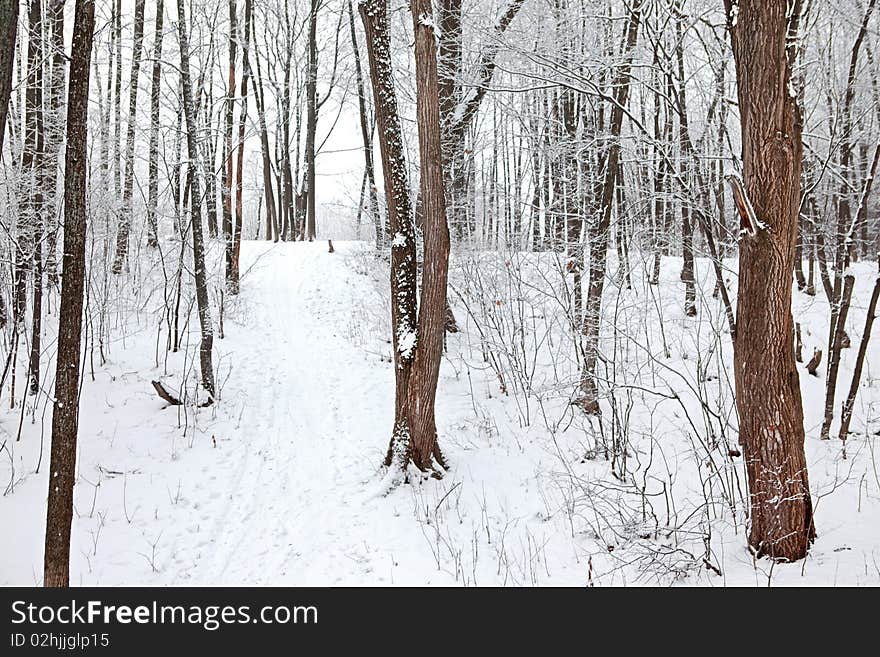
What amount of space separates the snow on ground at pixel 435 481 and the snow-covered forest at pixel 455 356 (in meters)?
0.04

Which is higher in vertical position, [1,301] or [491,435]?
[1,301]

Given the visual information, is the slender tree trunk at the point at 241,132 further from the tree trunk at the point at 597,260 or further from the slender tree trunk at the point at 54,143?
the tree trunk at the point at 597,260

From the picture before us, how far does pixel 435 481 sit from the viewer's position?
6094 mm

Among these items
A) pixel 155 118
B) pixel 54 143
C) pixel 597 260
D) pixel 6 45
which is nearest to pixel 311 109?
pixel 155 118

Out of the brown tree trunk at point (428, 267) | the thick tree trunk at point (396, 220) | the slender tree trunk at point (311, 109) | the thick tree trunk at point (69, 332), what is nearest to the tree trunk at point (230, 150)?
the thick tree trunk at point (396, 220)

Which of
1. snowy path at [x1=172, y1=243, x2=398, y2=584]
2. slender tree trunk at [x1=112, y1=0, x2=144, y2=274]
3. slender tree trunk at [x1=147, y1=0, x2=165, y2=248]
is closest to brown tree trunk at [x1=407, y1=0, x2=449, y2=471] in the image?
snowy path at [x1=172, y1=243, x2=398, y2=584]

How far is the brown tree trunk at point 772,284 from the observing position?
151 inches

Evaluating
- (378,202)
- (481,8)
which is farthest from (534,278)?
(481,8)

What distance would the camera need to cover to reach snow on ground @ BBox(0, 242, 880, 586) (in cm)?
446

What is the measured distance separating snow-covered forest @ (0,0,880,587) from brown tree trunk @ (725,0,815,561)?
0.02m

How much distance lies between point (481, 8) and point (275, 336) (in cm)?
733

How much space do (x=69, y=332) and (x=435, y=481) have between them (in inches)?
147
